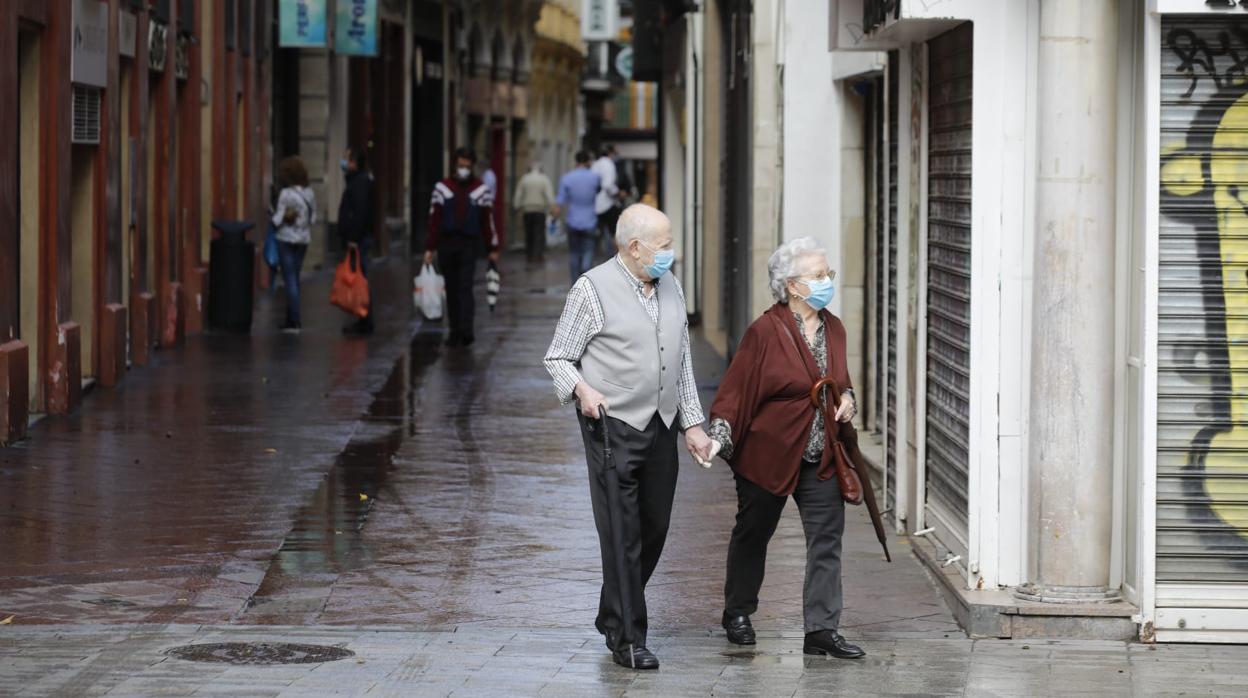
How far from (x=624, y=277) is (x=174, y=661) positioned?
2021mm

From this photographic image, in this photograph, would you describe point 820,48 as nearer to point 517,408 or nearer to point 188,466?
point 517,408

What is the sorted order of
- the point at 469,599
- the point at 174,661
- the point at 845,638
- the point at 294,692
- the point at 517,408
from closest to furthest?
the point at 294,692, the point at 174,661, the point at 845,638, the point at 469,599, the point at 517,408

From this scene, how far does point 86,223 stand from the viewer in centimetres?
1738

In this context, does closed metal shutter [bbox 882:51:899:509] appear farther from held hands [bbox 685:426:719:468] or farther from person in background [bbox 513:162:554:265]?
person in background [bbox 513:162:554:265]

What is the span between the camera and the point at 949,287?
9.50 metres

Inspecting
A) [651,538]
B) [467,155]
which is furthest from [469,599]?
[467,155]

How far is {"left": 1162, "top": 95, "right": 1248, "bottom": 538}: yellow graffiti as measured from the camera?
26.6ft

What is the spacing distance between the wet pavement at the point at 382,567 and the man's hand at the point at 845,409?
85 cm

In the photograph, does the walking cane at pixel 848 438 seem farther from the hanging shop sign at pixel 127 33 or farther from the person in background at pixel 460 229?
the person in background at pixel 460 229

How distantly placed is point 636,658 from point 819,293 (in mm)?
1423

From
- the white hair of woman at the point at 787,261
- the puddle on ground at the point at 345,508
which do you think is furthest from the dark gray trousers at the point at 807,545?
the puddle on ground at the point at 345,508

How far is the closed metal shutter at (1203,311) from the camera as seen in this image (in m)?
8.09

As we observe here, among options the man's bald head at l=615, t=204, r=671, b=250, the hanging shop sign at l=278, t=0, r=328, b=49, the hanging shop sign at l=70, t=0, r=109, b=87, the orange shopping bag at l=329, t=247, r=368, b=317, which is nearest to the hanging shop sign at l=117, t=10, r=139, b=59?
the hanging shop sign at l=70, t=0, r=109, b=87

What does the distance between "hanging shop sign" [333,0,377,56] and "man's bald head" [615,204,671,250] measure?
27.3 m
